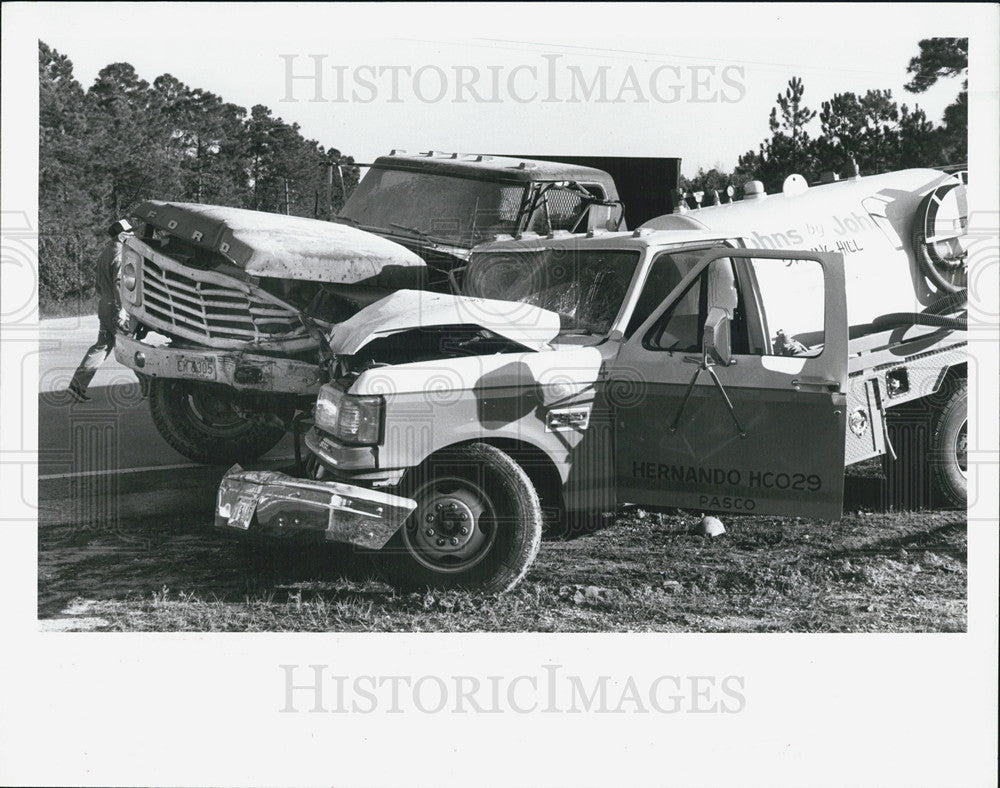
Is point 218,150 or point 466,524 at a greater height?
point 218,150

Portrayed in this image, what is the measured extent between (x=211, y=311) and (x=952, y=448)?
5079 millimetres

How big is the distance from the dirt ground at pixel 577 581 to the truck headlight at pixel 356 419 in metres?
0.97

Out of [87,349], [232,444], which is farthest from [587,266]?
[87,349]

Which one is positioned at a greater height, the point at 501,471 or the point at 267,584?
the point at 501,471

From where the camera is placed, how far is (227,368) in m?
7.02

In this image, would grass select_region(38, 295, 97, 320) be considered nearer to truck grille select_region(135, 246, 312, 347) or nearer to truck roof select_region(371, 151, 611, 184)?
truck grille select_region(135, 246, 312, 347)

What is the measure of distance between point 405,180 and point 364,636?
146 inches

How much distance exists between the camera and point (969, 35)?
23.2 feet

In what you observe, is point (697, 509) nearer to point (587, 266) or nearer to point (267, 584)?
point (587, 266)

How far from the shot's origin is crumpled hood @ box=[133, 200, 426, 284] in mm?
6883

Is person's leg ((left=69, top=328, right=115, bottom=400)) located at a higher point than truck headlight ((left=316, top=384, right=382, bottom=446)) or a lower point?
higher

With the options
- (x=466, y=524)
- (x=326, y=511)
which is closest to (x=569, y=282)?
(x=466, y=524)

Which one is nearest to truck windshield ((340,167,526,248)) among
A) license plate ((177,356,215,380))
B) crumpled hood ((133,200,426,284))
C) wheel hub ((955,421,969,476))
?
crumpled hood ((133,200,426,284))

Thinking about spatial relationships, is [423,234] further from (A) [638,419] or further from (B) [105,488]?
(B) [105,488]
